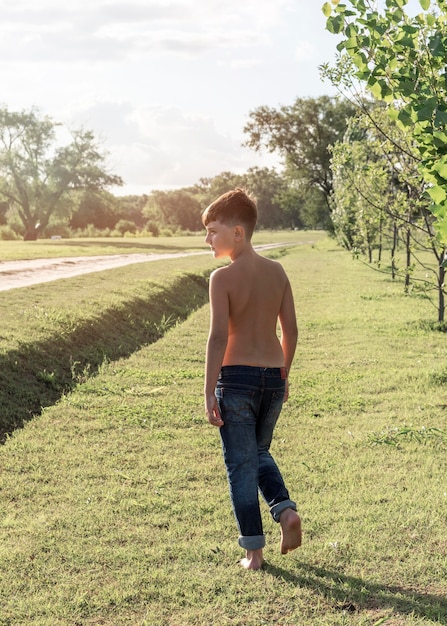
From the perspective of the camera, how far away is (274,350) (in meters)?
4.28

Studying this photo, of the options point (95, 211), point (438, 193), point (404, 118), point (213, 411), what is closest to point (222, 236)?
point (213, 411)

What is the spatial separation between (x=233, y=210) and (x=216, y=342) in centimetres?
75

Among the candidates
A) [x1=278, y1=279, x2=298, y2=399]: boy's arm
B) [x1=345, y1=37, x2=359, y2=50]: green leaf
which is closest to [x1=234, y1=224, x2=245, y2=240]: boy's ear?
[x1=278, y1=279, x2=298, y2=399]: boy's arm

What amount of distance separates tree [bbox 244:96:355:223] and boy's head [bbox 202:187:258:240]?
163 ft

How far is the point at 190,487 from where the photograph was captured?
5.87 meters

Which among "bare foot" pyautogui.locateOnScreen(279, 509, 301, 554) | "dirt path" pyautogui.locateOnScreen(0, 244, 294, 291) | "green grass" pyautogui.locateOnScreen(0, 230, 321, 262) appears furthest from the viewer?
"green grass" pyautogui.locateOnScreen(0, 230, 321, 262)

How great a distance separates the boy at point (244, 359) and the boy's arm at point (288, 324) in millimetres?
107

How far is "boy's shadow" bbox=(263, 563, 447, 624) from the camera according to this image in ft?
12.9

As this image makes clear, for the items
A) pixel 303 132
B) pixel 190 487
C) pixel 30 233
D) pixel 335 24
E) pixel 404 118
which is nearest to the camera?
pixel 404 118

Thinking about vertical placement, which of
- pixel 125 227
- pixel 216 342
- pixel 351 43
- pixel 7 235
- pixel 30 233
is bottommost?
pixel 216 342

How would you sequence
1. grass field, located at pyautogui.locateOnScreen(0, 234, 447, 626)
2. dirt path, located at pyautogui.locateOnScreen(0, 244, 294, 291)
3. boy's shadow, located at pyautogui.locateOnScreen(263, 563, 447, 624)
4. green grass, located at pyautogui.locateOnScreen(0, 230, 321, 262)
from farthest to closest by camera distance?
1. green grass, located at pyautogui.locateOnScreen(0, 230, 321, 262)
2. dirt path, located at pyautogui.locateOnScreen(0, 244, 294, 291)
3. grass field, located at pyautogui.locateOnScreen(0, 234, 447, 626)
4. boy's shadow, located at pyautogui.locateOnScreen(263, 563, 447, 624)

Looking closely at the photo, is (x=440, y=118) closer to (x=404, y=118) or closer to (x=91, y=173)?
(x=404, y=118)

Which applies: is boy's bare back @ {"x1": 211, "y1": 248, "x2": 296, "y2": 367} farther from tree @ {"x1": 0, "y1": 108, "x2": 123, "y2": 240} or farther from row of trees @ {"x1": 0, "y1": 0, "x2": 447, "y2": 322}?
tree @ {"x1": 0, "y1": 108, "x2": 123, "y2": 240}

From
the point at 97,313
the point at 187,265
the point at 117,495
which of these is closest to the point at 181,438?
the point at 117,495
